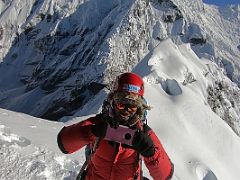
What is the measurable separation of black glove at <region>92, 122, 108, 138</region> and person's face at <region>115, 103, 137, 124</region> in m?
0.18

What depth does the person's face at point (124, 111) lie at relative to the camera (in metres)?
5.39

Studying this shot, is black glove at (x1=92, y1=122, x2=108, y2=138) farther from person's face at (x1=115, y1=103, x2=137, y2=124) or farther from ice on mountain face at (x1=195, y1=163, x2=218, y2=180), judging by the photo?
ice on mountain face at (x1=195, y1=163, x2=218, y2=180)

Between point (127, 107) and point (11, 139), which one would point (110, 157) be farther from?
point (11, 139)

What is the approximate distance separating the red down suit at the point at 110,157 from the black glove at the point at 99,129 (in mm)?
56

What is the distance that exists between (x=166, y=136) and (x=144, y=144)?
867 inches

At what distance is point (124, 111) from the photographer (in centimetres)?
539

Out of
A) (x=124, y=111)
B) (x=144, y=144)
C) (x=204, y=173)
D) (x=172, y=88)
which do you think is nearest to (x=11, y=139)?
(x=124, y=111)

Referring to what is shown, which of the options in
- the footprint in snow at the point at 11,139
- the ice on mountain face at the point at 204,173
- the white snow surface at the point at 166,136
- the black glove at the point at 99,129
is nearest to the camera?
the black glove at the point at 99,129

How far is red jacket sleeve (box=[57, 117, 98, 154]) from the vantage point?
5500 mm

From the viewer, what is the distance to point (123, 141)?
217 inches

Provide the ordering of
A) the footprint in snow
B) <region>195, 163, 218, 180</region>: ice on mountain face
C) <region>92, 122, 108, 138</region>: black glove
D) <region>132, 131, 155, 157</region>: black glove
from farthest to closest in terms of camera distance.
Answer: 1. <region>195, 163, 218, 180</region>: ice on mountain face
2. the footprint in snow
3. <region>92, 122, 108, 138</region>: black glove
4. <region>132, 131, 155, 157</region>: black glove

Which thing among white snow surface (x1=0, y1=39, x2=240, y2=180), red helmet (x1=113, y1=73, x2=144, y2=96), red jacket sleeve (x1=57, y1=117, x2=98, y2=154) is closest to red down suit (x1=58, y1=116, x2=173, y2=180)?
red jacket sleeve (x1=57, y1=117, x2=98, y2=154)

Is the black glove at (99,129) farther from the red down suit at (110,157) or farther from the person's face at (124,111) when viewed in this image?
the person's face at (124,111)

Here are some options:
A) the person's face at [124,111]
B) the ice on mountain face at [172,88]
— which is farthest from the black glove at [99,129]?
Answer: the ice on mountain face at [172,88]
